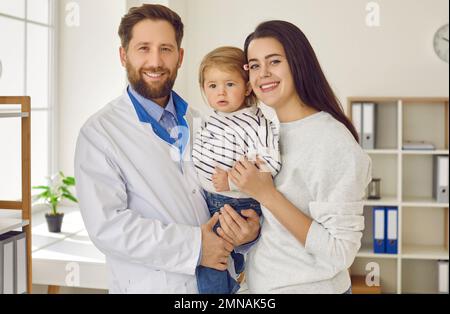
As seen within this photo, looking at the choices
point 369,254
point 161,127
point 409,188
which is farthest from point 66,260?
point 409,188

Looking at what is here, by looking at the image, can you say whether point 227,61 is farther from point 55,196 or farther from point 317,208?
point 55,196

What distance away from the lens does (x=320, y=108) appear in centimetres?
110

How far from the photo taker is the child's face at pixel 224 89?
3.51 feet

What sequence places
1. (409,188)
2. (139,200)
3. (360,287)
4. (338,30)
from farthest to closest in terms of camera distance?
1. (409,188)
2. (360,287)
3. (338,30)
4. (139,200)

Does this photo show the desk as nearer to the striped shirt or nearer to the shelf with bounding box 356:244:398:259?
the striped shirt

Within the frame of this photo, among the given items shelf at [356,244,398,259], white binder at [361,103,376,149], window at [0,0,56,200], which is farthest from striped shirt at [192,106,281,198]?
white binder at [361,103,376,149]

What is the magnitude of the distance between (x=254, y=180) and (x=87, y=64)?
0.60 metres

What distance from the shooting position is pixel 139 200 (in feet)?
3.74

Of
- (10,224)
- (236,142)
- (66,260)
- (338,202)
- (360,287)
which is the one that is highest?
(236,142)

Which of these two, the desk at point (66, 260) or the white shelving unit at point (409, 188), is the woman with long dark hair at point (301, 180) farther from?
the white shelving unit at point (409, 188)

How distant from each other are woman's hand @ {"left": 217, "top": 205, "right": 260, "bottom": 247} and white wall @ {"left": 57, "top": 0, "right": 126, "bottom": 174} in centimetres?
44

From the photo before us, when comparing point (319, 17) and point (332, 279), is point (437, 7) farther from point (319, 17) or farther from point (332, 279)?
point (332, 279)

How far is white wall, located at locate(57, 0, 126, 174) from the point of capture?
1.38 metres

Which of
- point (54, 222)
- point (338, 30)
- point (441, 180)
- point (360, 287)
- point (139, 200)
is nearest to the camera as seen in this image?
point (139, 200)
